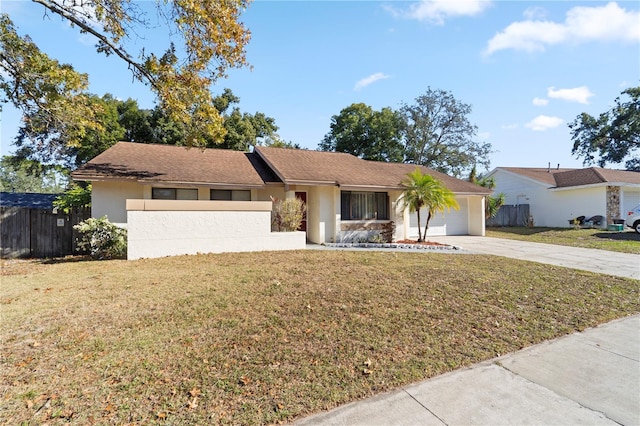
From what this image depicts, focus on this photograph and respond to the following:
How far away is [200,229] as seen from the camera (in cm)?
1062

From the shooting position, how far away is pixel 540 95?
1306cm

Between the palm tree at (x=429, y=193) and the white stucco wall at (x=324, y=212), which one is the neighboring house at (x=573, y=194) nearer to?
the palm tree at (x=429, y=193)

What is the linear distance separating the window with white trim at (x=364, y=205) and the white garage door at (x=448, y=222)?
135 inches

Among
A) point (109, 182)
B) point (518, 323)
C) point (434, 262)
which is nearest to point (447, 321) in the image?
point (518, 323)

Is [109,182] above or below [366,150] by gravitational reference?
below

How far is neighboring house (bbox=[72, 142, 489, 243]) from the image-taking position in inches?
472

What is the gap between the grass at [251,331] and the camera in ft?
9.66

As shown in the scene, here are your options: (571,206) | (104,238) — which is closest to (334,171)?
(104,238)

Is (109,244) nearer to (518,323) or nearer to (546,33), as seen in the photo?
(518,323)

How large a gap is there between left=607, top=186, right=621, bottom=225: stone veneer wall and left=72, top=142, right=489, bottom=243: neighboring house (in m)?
10.1

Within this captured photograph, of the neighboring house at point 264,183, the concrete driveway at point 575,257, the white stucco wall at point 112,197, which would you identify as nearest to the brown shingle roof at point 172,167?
the neighboring house at point 264,183

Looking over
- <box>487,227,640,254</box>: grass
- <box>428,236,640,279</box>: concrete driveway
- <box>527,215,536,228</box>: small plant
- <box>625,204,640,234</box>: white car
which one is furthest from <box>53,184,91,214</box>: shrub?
<box>527,215,536,228</box>: small plant

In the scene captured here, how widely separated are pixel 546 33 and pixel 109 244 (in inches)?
583

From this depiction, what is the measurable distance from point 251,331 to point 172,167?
1091 cm
